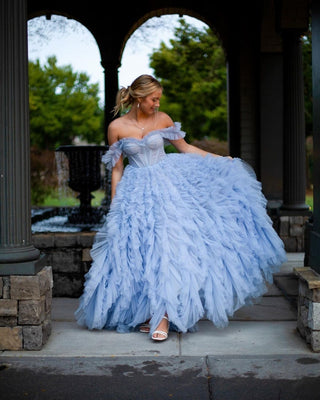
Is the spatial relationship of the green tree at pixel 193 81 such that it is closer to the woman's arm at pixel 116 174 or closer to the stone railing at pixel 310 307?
the woman's arm at pixel 116 174

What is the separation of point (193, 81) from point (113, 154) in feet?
73.2

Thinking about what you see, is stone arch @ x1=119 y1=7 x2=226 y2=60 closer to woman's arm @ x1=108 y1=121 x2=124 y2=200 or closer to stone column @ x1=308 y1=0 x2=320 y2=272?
woman's arm @ x1=108 y1=121 x2=124 y2=200

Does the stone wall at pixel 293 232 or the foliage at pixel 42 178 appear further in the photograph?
the foliage at pixel 42 178

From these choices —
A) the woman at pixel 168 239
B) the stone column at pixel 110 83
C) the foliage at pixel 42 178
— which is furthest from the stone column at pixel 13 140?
the foliage at pixel 42 178

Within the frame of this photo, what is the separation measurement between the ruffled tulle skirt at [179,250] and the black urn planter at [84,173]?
4.07 metres

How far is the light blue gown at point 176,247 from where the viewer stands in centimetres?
364

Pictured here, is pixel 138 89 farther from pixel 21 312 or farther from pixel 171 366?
pixel 171 366

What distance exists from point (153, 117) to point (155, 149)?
9.7 inches

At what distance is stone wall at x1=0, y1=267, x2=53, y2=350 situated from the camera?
3482 mm

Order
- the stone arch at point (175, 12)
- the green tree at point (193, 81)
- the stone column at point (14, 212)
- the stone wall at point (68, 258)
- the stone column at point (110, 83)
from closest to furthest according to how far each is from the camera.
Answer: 1. the stone column at point (14, 212)
2. the stone wall at point (68, 258)
3. the stone column at point (110, 83)
4. the stone arch at point (175, 12)
5. the green tree at point (193, 81)

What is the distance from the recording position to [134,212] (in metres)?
3.81

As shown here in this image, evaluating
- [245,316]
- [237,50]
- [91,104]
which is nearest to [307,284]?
[245,316]

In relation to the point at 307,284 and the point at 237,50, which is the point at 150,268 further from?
the point at 237,50

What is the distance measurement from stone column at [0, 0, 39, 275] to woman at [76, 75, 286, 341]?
0.59 m
